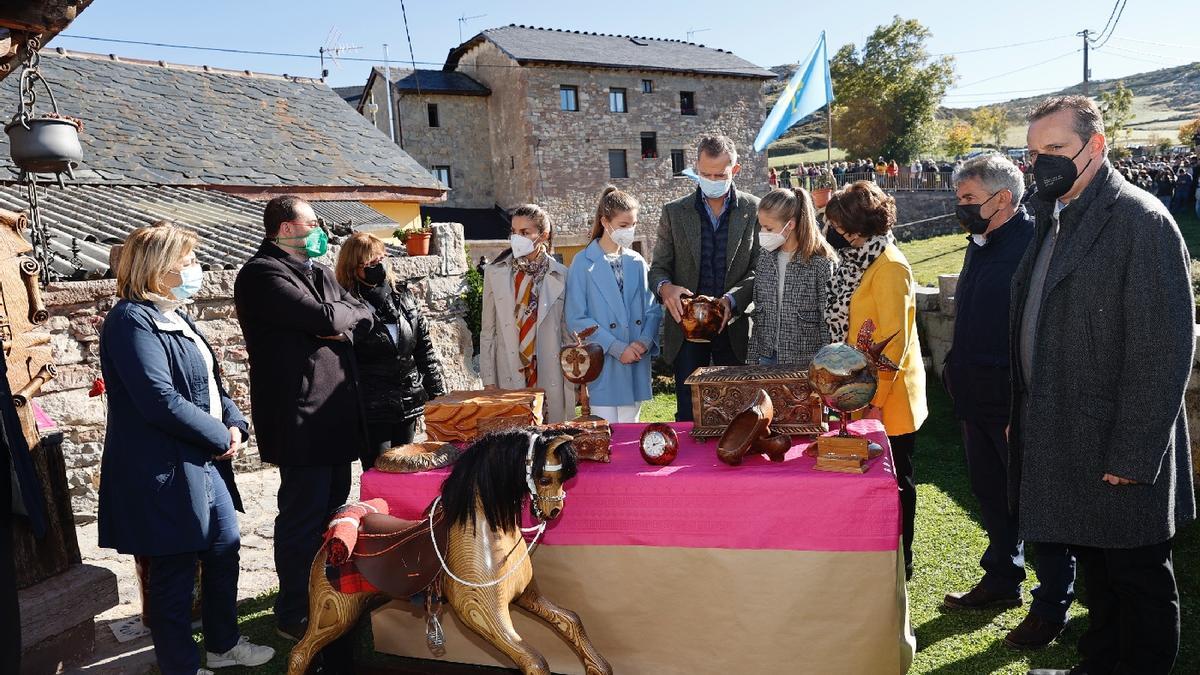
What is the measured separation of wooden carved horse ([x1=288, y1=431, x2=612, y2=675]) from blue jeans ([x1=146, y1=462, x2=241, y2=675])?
2.02 ft

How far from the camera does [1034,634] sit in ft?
10.6

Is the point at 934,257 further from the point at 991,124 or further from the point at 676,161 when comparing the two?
the point at 991,124

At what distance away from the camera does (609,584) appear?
2984 mm

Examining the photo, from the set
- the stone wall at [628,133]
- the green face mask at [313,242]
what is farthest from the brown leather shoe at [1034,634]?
the stone wall at [628,133]

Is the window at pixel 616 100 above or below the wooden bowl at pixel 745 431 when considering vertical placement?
above

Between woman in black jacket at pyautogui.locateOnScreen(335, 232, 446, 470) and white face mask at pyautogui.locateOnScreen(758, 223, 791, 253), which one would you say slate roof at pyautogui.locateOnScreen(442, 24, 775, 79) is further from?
white face mask at pyautogui.locateOnScreen(758, 223, 791, 253)

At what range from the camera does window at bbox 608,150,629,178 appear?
1180 inches

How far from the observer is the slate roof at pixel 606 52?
93.2ft

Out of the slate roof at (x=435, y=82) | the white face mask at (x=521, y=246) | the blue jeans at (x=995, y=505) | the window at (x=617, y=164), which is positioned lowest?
the blue jeans at (x=995, y=505)

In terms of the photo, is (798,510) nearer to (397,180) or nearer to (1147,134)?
(397,180)

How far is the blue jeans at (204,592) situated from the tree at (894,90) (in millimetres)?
46009

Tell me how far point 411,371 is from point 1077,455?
3.00 m

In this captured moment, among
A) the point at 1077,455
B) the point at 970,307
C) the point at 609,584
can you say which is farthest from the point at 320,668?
the point at 970,307

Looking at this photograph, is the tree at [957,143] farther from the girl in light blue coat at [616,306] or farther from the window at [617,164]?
the girl in light blue coat at [616,306]
